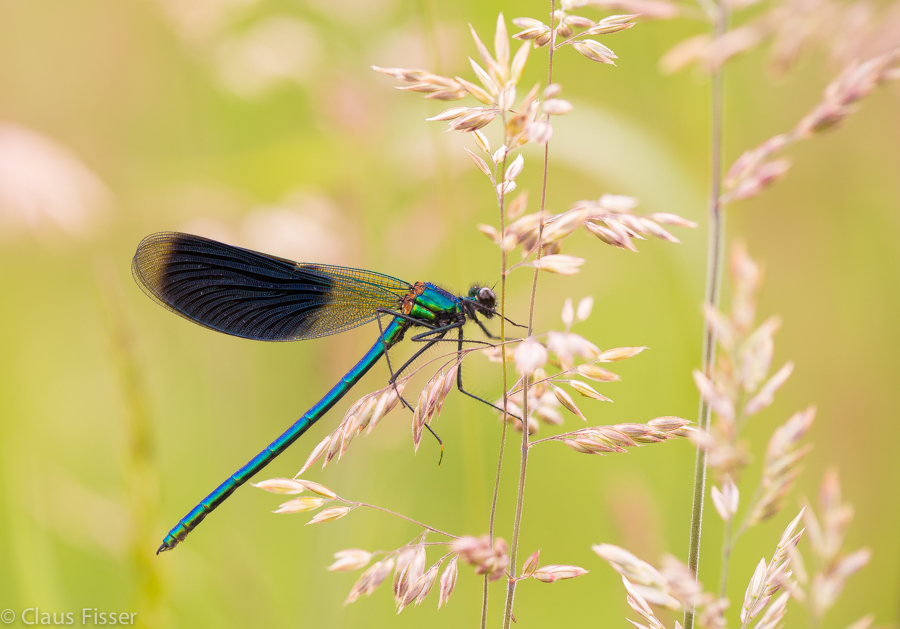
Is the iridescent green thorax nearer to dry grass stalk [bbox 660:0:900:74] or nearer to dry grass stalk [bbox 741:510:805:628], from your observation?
dry grass stalk [bbox 660:0:900:74]

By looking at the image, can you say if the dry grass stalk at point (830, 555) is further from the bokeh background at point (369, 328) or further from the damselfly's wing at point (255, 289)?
the damselfly's wing at point (255, 289)

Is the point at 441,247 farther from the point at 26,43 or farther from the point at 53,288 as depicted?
the point at 26,43

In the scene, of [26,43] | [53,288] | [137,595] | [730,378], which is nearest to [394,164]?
[137,595]

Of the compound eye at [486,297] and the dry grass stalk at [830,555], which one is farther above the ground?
the compound eye at [486,297]
